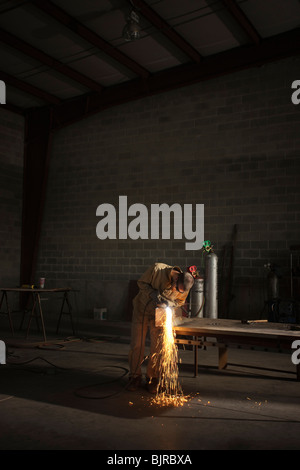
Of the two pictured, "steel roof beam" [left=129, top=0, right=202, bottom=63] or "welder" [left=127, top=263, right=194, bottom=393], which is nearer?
"welder" [left=127, top=263, right=194, bottom=393]

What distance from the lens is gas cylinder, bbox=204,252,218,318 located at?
24.5 ft

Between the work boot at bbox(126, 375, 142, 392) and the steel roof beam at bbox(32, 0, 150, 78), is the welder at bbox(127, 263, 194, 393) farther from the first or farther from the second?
the steel roof beam at bbox(32, 0, 150, 78)

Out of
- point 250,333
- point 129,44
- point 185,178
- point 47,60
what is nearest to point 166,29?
point 129,44

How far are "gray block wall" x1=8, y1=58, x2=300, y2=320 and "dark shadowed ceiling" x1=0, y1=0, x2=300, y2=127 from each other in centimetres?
36

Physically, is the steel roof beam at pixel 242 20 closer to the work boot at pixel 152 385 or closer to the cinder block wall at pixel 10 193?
the work boot at pixel 152 385

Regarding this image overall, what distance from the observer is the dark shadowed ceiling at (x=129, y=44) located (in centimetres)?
727

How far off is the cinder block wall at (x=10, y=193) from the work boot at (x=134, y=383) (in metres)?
6.77

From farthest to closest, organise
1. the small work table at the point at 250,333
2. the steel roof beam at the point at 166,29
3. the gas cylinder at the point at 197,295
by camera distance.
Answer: the gas cylinder at the point at 197,295
the steel roof beam at the point at 166,29
the small work table at the point at 250,333

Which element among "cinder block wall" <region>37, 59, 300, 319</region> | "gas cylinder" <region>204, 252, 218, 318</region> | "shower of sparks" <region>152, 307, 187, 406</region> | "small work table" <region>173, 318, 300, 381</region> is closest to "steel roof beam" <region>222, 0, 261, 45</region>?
"cinder block wall" <region>37, 59, 300, 319</region>

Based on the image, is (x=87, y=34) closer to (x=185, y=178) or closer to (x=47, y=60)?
(x=47, y=60)

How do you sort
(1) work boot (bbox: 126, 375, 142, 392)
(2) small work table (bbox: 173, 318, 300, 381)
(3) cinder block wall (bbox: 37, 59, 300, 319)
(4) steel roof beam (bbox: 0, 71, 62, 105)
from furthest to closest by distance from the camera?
(4) steel roof beam (bbox: 0, 71, 62, 105) → (3) cinder block wall (bbox: 37, 59, 300, 319) → (1) work boot (bbox: 126, 375, 142, 392) → (2) small work table (bbox: 173, 318, 300, 381)

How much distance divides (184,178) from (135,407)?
582cm

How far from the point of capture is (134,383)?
178 inches

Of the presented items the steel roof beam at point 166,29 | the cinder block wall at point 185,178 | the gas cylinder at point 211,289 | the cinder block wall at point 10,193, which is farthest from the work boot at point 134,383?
the cinder block wall at point 10,193
